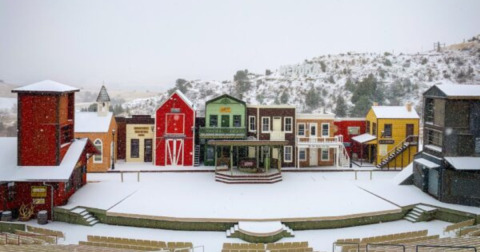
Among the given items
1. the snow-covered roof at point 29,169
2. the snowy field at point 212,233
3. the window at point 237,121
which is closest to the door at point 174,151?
the window at point 237,121

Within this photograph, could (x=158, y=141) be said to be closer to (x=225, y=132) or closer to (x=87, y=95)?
(x=225, y=132)

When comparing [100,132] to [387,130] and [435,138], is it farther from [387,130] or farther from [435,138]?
[435,138]

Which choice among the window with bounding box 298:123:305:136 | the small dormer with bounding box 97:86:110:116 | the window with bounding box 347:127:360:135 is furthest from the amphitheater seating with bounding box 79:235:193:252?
the window with bounding box 347:127:360:135

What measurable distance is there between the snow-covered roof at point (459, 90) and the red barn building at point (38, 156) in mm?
21637

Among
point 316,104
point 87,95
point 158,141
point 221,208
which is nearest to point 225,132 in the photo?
point 158,141

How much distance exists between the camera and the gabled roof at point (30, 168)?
23.5 m

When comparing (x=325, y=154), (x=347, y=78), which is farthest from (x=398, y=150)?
(x=347, y=78)

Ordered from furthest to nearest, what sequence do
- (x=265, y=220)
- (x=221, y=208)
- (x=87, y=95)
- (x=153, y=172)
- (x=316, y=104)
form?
(x=87, y=95)
(x=316, y=104)
(x=153, y=172)
(x=221, y=208)
(x=265, y=220)

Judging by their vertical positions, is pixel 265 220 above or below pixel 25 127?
below

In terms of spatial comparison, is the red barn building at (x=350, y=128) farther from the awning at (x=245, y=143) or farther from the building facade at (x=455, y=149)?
the building facade at (x=455, y=149)

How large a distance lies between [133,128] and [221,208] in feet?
51.9

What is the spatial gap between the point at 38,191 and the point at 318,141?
2159 cm

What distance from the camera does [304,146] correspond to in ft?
119

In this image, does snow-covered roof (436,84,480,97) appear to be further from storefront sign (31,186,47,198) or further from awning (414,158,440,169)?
storefront sign (31,186,47,198)
